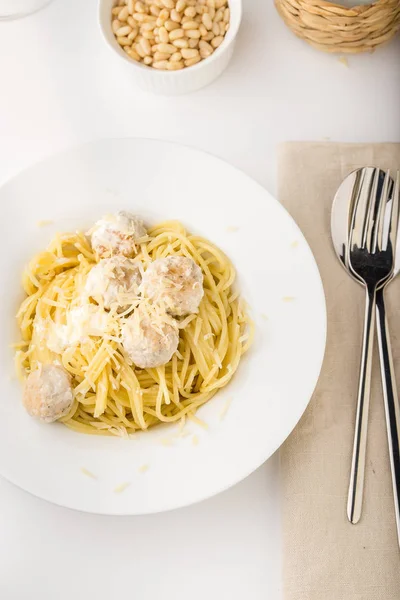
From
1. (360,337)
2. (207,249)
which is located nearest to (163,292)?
(207,249)

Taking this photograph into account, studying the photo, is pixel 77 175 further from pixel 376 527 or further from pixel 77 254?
pixel 376 527

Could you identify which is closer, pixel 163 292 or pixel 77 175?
pixel 163 292

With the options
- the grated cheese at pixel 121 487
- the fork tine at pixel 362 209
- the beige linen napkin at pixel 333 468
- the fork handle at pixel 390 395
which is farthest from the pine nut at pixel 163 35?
the grated cheese at pixel 121 487

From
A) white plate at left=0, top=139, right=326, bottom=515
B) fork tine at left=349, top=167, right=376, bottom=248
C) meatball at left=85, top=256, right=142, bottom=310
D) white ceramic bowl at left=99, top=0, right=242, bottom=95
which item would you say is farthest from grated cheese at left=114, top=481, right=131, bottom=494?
white ceramic bowl at left=99, top=0, right=242, bottom=95

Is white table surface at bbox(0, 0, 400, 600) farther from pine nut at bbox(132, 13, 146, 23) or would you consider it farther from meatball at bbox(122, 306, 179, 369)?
meatball at bbox(122, 306, 179, 369)

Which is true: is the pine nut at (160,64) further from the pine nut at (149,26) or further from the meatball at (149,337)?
the meatball at (149,337)

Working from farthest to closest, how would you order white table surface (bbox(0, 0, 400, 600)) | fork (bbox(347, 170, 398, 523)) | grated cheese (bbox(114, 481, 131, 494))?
1. white table surface (bbox(0, 0, 400, 600))
2. fork (bbox(347, 170, 398, 523))
3. grated cheese (bbox(114, 481, 131, 494))

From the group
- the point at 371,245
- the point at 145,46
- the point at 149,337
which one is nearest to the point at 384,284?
the point at 371,245

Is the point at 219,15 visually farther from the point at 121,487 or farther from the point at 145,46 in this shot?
the point at 121,487
